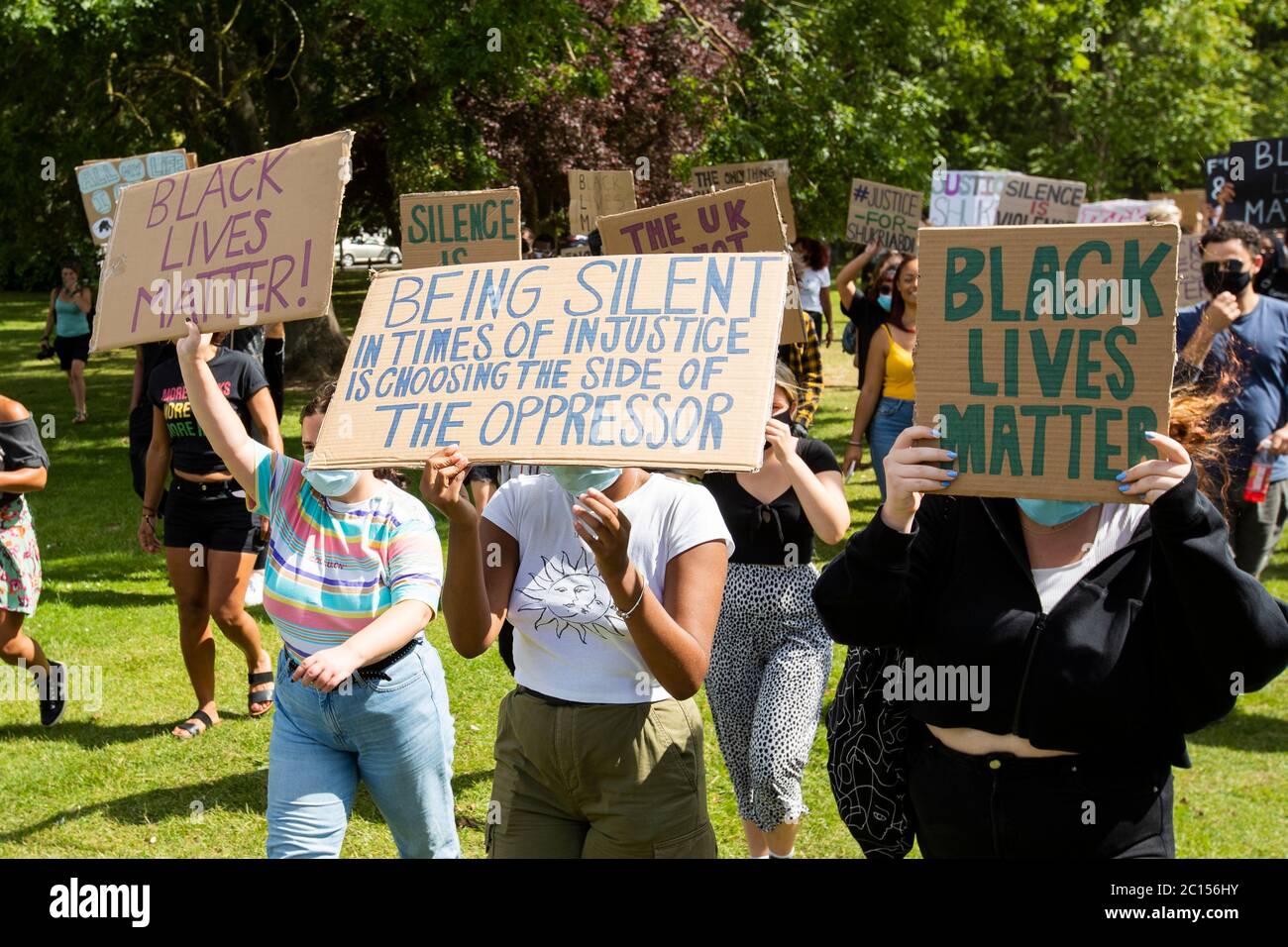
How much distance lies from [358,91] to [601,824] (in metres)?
15.7

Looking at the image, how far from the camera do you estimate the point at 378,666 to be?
12.7 ft

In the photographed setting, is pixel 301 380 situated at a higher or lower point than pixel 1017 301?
lower

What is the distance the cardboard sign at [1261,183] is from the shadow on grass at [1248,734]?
5152mm

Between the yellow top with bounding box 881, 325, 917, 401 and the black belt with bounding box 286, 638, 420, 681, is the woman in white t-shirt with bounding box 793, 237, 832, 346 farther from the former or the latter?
the black belt with bounding box 286, 638, 420, 681

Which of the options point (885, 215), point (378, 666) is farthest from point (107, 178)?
point (885, 215)

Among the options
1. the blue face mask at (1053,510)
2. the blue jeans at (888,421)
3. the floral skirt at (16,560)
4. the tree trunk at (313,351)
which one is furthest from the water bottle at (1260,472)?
the tree trunk at (313,351)

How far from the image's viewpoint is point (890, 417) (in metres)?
8.38

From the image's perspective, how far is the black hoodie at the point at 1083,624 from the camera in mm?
2600

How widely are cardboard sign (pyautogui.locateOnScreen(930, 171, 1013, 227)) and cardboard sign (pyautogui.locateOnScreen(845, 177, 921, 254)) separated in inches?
99.6

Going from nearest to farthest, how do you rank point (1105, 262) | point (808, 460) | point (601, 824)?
1. point (1105, 262)
2. point (601, 824)
3. point (808, 460)

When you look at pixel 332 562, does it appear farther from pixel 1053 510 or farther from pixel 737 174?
pixel 737 174

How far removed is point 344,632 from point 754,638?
157cm

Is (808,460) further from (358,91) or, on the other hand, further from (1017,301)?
(358,91)
